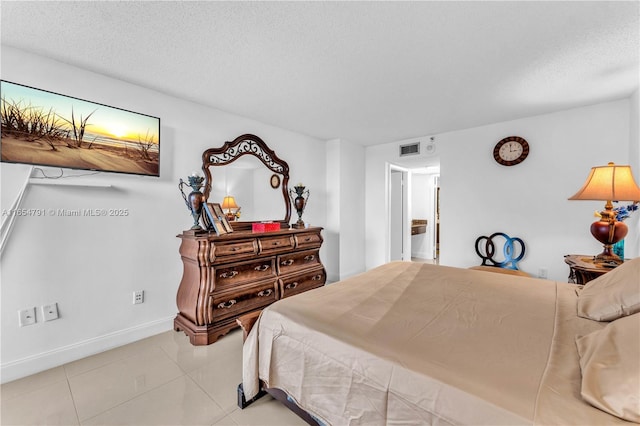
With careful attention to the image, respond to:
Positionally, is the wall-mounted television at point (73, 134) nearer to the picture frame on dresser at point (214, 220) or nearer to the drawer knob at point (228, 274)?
the picture frame on dresser at point (214, 220)

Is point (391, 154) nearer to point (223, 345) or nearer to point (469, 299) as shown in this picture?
point (469, 299)

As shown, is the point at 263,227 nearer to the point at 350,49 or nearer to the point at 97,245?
the point at 97,245

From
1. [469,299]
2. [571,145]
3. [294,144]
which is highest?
[294,144]

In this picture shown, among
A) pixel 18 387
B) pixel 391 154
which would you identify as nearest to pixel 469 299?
pixel 18 387

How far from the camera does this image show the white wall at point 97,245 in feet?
6.35

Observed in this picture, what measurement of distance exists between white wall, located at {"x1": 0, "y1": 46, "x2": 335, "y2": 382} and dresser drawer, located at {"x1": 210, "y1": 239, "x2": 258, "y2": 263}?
61 centimetres

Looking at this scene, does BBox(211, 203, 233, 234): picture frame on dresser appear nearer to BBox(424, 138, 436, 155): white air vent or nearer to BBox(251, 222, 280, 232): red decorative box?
BBox(251, 222, 280, 232): red decorative box

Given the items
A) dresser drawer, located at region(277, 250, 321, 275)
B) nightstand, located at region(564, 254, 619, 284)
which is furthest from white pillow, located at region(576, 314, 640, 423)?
dresser drawer, located at region(277, 250, 321, 275)

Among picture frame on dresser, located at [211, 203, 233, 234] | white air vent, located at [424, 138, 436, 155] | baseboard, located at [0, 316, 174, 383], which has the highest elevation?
white air vent, located at [424, 138, 436, 155]

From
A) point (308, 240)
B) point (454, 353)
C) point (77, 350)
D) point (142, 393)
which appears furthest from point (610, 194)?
point (77, 350)

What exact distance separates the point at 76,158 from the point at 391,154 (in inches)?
158

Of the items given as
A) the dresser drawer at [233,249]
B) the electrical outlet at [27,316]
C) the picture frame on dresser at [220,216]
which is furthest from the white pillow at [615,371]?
the electrical outlet at [27,316]

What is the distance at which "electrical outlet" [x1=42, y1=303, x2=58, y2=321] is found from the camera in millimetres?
2031

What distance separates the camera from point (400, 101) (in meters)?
2.84
